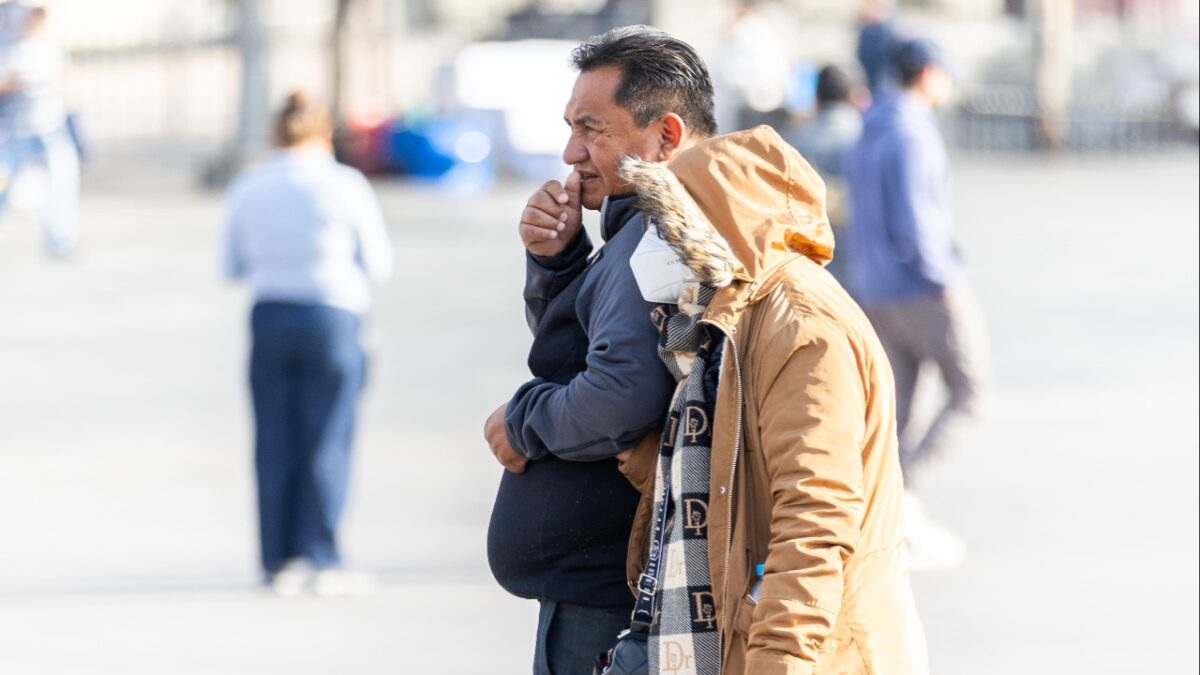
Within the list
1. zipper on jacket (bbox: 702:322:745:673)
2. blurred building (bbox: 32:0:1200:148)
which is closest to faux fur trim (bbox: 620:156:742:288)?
zipper on jacket (bbox: 702:322:745:673)

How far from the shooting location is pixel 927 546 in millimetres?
6996

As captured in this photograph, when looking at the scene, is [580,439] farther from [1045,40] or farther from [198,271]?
[1045,40]

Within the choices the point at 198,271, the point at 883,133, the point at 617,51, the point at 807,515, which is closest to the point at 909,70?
the point at 883,133

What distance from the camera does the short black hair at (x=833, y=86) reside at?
8.55 metres

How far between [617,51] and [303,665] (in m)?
3.31

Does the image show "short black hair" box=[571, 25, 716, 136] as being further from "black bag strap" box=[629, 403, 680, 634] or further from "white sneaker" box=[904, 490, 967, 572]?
"white sneaker" box=[904, 490, 967, 572]

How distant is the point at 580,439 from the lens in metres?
3.10

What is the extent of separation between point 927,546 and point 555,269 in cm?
402

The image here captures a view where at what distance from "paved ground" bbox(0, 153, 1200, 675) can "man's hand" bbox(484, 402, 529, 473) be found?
2.74 metres

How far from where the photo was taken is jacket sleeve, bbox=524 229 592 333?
3287 mm

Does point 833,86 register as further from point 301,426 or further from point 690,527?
point 690,527

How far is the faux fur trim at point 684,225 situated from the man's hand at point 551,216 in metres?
0.26

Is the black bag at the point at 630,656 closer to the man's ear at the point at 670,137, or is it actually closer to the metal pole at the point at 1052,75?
the man's ear at the point at 670,137

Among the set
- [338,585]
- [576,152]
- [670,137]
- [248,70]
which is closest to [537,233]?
[576,152]
